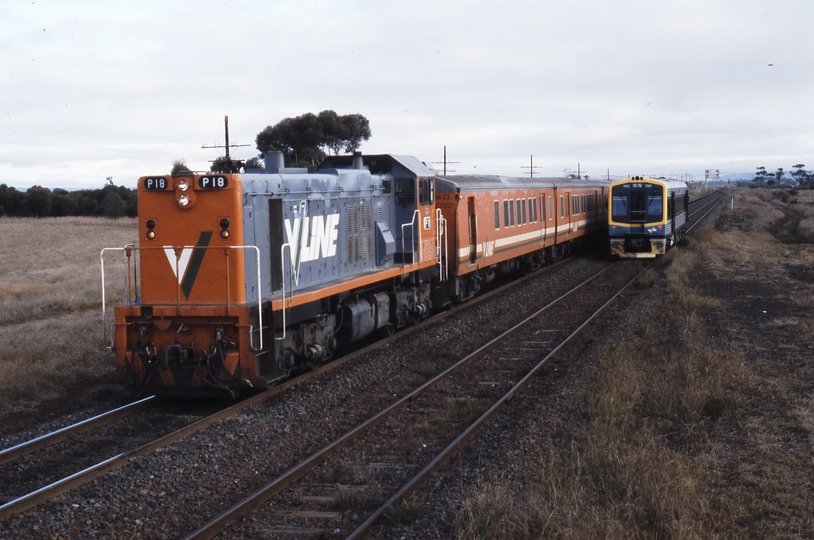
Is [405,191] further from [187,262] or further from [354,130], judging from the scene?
[354,130]

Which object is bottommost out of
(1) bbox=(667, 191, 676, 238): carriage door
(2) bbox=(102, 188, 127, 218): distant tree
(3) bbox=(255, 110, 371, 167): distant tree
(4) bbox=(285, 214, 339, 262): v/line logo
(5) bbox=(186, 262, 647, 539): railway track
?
(5) bbox=(186, 262, 647, 539): railway track

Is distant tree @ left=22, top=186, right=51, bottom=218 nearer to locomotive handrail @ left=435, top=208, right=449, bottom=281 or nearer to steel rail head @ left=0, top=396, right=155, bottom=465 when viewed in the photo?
locomotive handrail @ left=435, top=208, right=449, bottom=281

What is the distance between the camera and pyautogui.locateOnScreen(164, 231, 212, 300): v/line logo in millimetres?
9117

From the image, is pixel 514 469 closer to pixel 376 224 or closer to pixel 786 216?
pixel 376 224

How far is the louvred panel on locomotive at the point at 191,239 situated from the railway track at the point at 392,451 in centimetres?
260

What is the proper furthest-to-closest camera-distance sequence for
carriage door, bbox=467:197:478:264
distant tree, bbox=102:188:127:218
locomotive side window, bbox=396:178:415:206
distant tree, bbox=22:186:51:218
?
distant tree, bbox=22:186:51:218 → distant tree, bbox=102:188:127:218 → carriage door, bbox=467:197:478:264 → locomotive side window, bbox=396:178:415:206

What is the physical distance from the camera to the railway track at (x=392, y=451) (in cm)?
587

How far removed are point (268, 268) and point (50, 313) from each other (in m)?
10.4

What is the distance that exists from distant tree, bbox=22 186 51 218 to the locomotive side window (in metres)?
60.8

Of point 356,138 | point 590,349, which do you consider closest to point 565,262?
point 590,349

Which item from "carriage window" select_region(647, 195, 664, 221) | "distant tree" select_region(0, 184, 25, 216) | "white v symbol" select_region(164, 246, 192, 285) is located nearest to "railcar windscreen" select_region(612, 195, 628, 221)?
"carriage window" select_region(647, 195, 664, 221)

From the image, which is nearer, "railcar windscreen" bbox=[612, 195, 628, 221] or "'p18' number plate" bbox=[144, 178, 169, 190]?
"'p18' number plate" bbox=[144, 178, 169, 190]

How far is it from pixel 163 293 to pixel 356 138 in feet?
149

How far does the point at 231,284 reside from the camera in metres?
8.98
